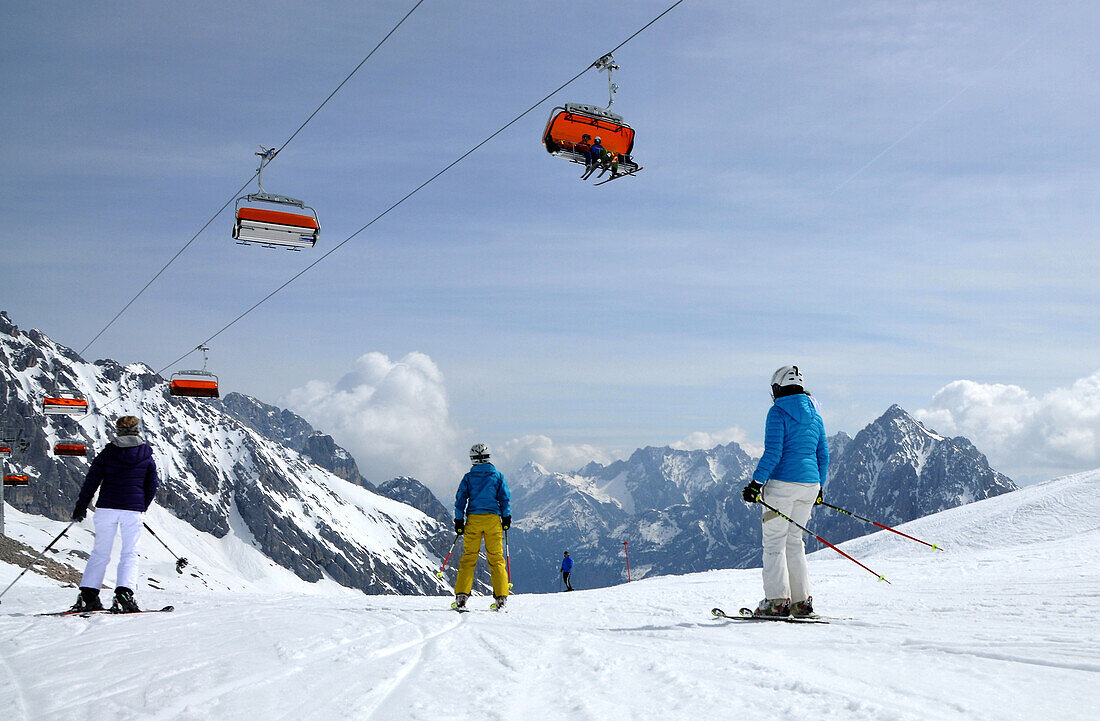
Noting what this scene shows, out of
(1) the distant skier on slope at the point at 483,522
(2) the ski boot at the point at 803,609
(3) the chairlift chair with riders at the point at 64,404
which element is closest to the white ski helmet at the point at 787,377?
(2) the ski boot at the point at 803,609

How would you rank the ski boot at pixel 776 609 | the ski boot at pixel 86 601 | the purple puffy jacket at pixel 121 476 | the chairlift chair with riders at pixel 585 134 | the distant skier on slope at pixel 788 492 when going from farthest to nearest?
the chairlift chair with riders at pixel 585 134 → the purple puffy jacket at pixel 121 476 → the ski boot at pixel 86 601 → the distant skier on slope at pixel 788 492 → the ski boot at pixel 776 609

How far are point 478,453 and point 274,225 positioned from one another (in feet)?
25.1

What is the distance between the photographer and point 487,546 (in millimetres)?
10625

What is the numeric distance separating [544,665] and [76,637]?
199 inches

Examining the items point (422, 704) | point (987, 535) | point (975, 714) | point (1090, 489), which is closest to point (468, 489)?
point (422, 704)

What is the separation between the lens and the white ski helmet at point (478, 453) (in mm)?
10922

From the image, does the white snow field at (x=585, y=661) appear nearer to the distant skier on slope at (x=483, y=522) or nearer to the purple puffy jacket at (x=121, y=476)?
the distant skier on slope at (x=483, y=522)

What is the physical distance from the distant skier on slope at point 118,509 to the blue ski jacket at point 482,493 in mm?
4115

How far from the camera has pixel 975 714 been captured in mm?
3393

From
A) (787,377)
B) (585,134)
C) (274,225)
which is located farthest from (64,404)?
(787,377)

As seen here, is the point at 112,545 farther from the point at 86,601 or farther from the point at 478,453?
the point at 478,453

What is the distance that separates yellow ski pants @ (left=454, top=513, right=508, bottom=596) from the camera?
410 inches

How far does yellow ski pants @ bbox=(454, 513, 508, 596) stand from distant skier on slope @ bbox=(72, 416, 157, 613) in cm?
425

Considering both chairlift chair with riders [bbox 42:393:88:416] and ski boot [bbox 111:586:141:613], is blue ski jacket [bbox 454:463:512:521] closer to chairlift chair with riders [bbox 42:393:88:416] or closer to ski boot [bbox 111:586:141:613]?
ski boot [bbox 111:586:141:613]
